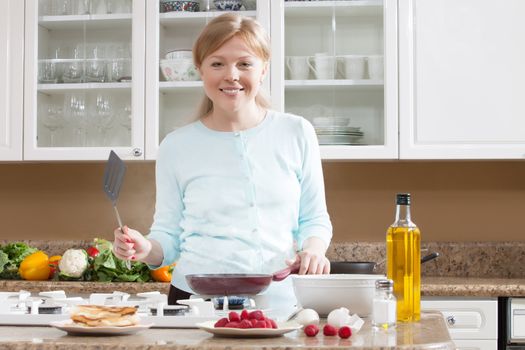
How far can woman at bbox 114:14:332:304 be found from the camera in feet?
6.77

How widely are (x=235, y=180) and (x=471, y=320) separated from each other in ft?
4.07

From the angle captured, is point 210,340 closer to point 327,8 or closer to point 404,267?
point 404,267

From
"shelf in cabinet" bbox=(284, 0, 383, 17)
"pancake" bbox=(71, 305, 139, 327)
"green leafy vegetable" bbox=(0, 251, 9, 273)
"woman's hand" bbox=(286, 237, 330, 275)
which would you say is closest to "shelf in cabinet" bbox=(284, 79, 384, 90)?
"shelf in cabinet" bbox=(284, 0, 383, 17)

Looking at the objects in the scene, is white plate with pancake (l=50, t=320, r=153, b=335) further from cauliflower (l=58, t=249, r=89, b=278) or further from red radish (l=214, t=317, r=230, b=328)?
cauliflower (l=58, t=249, r=89, b=278)

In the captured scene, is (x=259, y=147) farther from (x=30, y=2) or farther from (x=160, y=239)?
(x=30, y=2)

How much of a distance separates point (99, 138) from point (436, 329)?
2.18 m

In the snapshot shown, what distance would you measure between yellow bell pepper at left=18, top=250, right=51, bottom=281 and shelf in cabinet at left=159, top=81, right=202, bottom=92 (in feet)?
2.58

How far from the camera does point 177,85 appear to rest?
3.46 meters

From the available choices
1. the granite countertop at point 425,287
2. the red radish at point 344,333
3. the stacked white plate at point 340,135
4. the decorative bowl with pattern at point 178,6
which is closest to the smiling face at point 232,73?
the red radish at point 344,333

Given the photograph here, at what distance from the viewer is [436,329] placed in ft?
5.09

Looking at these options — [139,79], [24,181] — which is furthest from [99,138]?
[24,181]

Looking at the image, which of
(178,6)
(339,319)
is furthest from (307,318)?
(178,6)

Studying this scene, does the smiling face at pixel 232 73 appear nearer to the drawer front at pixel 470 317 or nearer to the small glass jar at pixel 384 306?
the small glass jar at pixel 384 306

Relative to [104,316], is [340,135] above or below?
above
